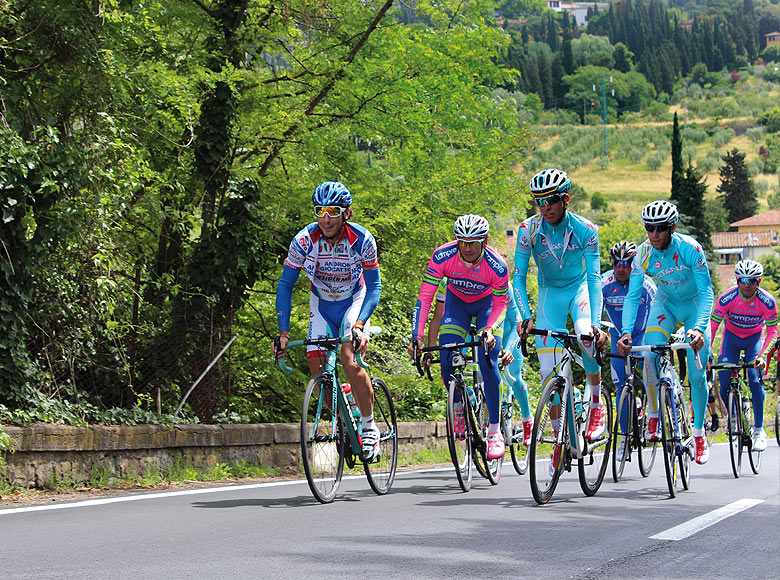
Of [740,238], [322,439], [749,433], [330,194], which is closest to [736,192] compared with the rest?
[740,238]

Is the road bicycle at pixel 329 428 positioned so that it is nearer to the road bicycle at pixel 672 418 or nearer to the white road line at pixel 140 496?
the white road line at pixel 140 496

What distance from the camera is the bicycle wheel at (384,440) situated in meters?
8.30

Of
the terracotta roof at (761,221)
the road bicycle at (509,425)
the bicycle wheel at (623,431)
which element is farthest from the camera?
the terracotta roof at (761,221)

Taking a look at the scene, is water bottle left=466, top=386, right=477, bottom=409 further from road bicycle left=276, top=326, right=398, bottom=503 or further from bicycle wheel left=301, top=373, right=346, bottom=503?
bicycle wheel left=301, top=373, right=346, bottom=503

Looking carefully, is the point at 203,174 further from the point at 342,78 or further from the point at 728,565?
the point at 728,565

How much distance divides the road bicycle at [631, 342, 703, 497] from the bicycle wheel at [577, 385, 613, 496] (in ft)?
1.62

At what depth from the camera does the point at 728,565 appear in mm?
5531

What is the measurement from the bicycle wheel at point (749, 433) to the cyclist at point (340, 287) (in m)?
6.37

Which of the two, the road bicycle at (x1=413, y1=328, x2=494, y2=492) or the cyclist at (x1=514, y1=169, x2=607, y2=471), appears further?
the road bicycle at (x1=413, y1=328, x2=494, y2=492)

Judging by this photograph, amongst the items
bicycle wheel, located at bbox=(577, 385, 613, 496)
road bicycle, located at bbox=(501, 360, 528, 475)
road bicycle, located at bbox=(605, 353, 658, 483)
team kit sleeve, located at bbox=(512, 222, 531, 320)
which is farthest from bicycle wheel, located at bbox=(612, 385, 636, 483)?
team kit sleeve, located at bbox=(512, 222, 531, 320)

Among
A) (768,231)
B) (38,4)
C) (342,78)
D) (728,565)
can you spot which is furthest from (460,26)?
Answer: (768,231)

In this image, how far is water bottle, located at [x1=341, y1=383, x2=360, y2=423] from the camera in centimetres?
786

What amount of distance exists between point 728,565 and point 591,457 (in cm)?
299

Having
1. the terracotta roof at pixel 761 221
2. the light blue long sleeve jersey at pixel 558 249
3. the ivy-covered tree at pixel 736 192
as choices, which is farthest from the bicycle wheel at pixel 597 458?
the terracotta roof at pixel 761 221
